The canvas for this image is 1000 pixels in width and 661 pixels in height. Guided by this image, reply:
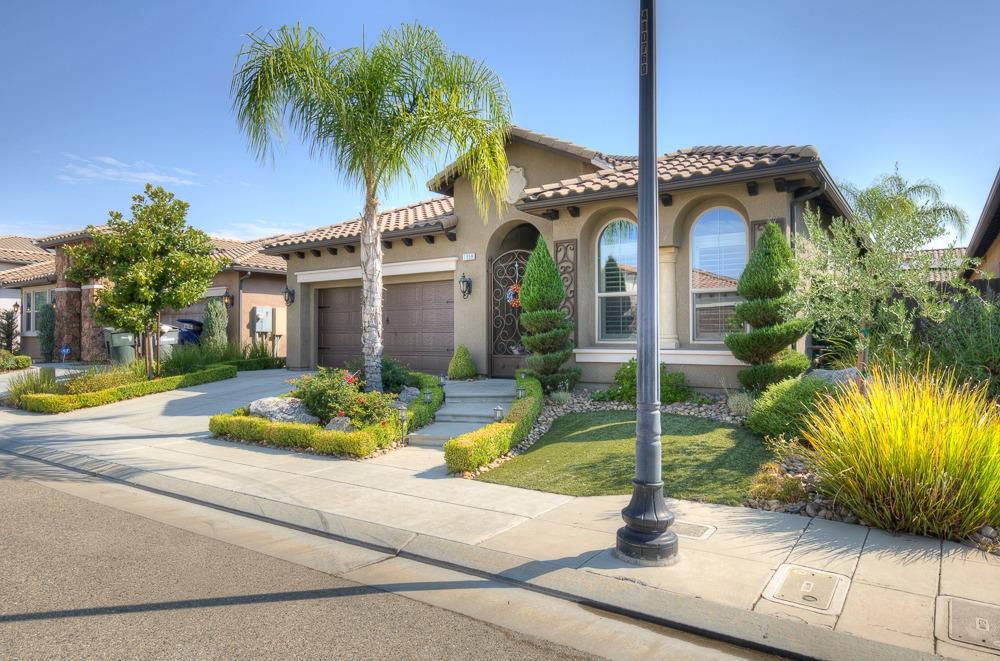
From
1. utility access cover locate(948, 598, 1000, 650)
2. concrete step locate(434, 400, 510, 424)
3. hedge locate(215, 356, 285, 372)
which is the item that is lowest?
utility access cover locate(948, 598, 1000, 650)

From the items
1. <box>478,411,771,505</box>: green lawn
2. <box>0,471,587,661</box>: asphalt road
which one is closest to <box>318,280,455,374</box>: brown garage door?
<box>478,411,771,505</box>: green lawn

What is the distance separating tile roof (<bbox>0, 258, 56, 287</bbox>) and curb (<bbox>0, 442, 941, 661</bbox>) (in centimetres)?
2502

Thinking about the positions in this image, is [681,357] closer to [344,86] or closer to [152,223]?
[344,86]

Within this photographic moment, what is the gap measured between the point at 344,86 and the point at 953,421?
930 centimetres

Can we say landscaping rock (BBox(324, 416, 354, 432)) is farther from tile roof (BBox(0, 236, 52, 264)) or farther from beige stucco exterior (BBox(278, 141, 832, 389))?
tile roof (BBox(0, 236, 52, 264))

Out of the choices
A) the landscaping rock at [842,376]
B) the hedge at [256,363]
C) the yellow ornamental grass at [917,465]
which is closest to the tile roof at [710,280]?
the landscaping rock at [842,376]

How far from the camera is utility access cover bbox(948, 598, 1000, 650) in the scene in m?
3.41

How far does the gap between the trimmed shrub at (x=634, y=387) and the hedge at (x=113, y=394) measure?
1064cm

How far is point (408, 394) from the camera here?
37.2 feet

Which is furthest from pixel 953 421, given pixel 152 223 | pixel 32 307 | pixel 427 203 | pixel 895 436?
pixel 32 307

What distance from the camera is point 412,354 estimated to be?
1541 centimetres

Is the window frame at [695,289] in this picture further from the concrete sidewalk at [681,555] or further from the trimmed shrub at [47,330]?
the trimmed shrub at [47,330]

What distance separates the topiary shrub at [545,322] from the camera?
431 inches

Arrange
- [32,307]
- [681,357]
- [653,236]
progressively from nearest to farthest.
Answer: [653,236], [681,357], [32,307]
